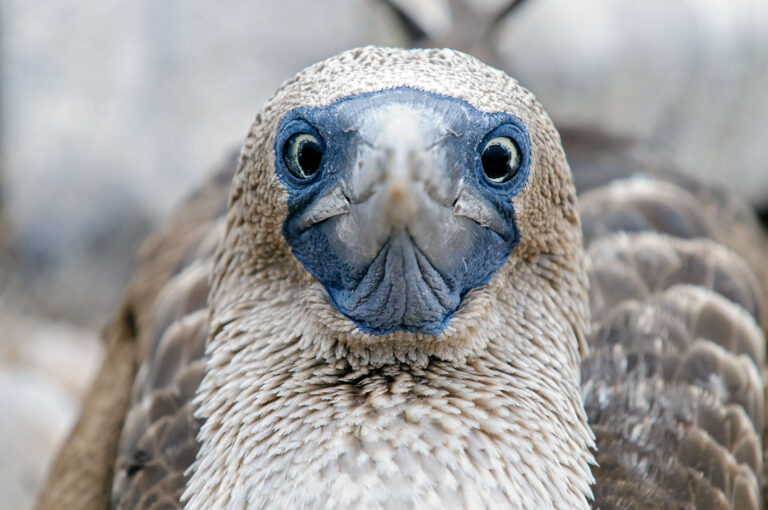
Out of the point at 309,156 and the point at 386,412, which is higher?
the point at 309,156

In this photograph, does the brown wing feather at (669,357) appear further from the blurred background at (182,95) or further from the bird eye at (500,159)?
the blurred background at (182,95)

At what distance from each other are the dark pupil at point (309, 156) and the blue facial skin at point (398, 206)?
0.08 ft

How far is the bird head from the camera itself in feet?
6.98

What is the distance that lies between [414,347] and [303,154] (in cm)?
60

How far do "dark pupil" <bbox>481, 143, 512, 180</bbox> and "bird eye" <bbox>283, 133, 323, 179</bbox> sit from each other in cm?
43

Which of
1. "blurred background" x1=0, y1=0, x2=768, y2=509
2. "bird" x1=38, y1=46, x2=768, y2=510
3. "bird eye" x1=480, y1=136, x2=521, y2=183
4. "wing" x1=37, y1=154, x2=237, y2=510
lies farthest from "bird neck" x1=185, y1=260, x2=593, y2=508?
"blurred background" x1=0, y1=0, x2=768, y2=509

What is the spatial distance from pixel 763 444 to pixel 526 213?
1.92 meters

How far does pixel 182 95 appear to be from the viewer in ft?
22.4

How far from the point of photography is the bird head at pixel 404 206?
2129 mm

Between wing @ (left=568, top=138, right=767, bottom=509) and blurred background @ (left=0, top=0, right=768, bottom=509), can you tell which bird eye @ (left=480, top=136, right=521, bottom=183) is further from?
blurred background @ (left=0, top=0, right=768, bottom=509)

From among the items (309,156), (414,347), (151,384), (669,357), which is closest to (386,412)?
(414,347)

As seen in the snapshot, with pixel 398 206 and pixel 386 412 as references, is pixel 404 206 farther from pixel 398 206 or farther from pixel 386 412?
pixel 386 412

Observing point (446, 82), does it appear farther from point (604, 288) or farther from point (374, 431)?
point (604, 288)

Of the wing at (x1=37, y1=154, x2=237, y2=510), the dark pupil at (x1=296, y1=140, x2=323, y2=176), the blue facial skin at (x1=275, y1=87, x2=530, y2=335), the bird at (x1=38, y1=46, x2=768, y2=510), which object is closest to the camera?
the blue facial skin at (x1=275, y1=87, x2=530, y2=335)
